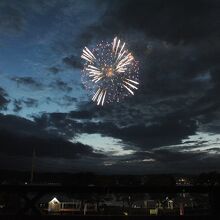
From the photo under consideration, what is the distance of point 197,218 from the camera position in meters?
37.7

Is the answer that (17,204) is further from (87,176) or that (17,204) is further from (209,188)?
(87,176)

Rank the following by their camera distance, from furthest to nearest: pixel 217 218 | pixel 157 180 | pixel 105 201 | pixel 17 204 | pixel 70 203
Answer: pixel 157 180
pixel 105 201
pixel 70 203
pixel 17 204
pixel 217 218

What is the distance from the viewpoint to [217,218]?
119 ft

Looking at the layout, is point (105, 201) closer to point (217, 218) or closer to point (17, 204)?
point (17, 204)

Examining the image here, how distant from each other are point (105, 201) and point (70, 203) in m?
20.7

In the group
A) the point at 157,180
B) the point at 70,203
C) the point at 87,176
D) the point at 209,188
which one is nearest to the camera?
the point at 209,188

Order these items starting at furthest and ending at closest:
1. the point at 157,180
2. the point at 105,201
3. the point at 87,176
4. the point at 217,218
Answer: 1. the point at 157,180
2. the point at 87,176
3. the point at 105,201
4. the point at 217,218

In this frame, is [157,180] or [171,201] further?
[157,180]

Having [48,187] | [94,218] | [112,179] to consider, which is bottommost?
[94,218]

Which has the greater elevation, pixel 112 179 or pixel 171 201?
pixel 112 179

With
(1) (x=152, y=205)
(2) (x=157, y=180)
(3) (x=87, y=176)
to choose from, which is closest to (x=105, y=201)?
(1) (x=152, y=205)

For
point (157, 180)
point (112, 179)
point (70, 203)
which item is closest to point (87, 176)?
point (112, 179)

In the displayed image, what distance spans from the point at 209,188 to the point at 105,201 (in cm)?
8387

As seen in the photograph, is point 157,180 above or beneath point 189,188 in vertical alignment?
above
